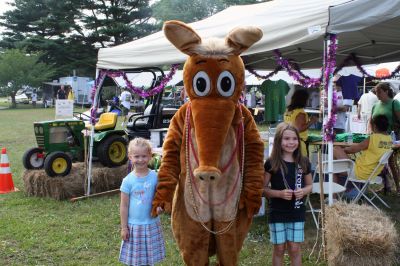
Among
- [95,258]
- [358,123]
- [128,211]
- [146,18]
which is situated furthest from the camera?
[146,18]

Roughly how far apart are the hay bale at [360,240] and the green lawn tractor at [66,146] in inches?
178

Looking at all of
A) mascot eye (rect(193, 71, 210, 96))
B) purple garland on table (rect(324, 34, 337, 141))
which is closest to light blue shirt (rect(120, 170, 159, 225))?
mascot eye (rect(193, 71, 210, 96))

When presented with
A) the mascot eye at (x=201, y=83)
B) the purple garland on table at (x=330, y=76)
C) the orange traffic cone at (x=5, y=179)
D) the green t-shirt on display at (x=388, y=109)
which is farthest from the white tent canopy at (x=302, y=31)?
the orange traffic cone at (x=5, y=179)

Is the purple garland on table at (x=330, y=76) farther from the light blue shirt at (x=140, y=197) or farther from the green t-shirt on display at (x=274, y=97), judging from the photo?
the green t-shirt on display at (x=274, y=97)

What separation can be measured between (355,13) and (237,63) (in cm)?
153

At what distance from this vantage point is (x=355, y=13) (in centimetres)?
361

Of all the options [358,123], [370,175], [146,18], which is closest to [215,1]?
[146,18]

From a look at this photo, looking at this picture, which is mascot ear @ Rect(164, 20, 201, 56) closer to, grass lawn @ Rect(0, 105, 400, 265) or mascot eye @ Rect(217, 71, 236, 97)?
mascot eye @ Rect(217, 71, 236, 97)

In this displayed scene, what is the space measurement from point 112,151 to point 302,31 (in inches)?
178

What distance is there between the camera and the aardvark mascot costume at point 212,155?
261 cm

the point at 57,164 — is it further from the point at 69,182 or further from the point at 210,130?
the point at 210,130

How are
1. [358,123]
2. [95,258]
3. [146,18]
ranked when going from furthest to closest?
1. [146,18]
2. [358,123]
3. [95,258]

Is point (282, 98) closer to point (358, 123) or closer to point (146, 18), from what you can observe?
point (358, 123)

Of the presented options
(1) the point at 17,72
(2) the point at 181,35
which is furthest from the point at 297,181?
(1) the point at 17,72
